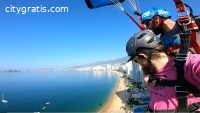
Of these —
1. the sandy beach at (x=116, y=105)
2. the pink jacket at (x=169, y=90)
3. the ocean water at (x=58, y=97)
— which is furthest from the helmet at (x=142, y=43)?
the ocean water at (x=58, y=97)

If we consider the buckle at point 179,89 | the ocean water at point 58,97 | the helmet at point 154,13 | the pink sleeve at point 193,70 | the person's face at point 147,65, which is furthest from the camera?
the ocean water at point 58,97

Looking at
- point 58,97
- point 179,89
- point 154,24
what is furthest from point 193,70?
point 58,97

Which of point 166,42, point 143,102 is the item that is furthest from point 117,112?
point 166,42

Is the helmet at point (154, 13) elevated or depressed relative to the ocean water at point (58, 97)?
elevated

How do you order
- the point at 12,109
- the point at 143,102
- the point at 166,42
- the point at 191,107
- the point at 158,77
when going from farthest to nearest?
the point at 12,109 < the point at 143,102 < the point at 166,42 < the point at 158,77 < the point at 191,107

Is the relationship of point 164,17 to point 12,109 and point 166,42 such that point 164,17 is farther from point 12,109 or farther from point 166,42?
point 12,109

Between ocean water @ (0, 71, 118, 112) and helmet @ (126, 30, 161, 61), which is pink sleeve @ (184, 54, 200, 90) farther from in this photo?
ocean water @ (0, 71, 118, 112)

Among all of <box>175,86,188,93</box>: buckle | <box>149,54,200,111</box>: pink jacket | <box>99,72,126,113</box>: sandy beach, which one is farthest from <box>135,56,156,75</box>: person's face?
<box>99,72,126,113</box>: sandy beach

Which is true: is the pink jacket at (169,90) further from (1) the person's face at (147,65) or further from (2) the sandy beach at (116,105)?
(2) the sandy beach at (116,105)

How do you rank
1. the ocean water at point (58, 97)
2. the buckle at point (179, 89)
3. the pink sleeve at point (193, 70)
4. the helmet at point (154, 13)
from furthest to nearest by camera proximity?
the ocean water at point (58, 97), the helmet at point (154, 13), the buckle at point (179, 89), the pink sleeve at point (193, 70)
